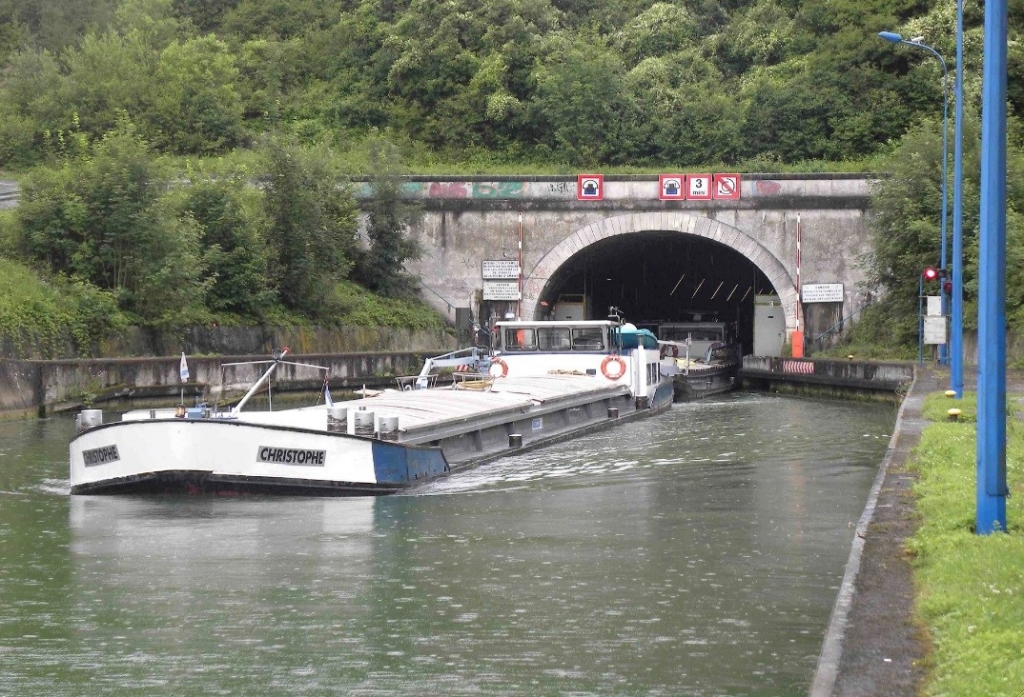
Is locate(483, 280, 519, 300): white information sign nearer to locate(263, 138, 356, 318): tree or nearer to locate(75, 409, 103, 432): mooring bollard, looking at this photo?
locate(263, 138, 356, 318): tree

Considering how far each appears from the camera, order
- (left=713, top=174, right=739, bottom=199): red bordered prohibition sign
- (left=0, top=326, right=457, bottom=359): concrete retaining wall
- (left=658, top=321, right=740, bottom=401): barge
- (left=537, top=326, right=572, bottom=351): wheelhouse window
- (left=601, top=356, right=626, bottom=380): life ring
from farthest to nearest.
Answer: (left=713, top=174, right=739, bottom=199): red bordered prohibition sign → (left=658, top=321, right=740, bottom=401): barge → (left=0, top=326, right=457, bottom=359): concrete retaining wall → (left=537, top=326, right=572, bottom=351): wheelhouse window → (left=601, top=356, right=626, bottom=380): life ring

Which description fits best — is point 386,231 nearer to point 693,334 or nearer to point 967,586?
point 693,334

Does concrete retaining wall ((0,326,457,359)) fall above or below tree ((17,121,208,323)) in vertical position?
below

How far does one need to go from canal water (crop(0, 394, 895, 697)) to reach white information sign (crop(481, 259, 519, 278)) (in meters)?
24.1

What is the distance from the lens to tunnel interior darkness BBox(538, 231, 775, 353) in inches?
1853

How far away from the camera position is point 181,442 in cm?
1636

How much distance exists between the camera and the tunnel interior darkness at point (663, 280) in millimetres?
47062

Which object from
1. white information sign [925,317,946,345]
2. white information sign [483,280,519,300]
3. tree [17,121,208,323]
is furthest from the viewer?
white information sign [483,280,519,300]

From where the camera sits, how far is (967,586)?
8531 millimetres

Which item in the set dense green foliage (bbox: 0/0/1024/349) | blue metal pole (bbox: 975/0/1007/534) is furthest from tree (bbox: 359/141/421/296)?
blue metal pole (bbox: 975/0/1007/534)

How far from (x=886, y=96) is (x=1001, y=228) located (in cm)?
4196

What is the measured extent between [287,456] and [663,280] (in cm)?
3964

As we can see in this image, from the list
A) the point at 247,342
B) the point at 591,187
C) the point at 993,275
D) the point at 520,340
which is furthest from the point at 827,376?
the point at 993,275

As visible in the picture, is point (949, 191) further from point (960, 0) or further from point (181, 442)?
point (181, 442)
